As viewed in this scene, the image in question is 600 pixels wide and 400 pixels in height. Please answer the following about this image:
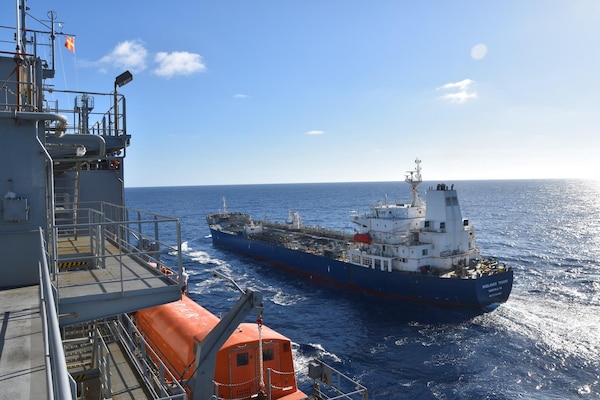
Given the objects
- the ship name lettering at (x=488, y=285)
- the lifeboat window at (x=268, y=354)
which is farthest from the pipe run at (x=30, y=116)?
the ship name lettering at (x=488, y=285)

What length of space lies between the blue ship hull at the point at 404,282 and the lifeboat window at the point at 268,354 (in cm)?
2187

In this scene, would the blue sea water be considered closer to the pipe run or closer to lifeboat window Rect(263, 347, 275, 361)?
lifeboat window Rect(263, 347, 275, 361)

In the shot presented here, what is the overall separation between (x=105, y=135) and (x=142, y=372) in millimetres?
8234

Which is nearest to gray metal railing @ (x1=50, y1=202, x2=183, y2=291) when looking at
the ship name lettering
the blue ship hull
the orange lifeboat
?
the orange lifeboat

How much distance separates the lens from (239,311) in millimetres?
8945

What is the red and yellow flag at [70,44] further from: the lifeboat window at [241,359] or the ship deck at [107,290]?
the lifeboat window at [241,359]

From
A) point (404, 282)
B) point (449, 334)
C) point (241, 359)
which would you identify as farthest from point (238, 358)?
point (404, 282)

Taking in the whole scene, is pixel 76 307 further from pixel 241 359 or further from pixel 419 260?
pixel 419 260

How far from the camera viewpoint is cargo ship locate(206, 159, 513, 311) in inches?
1238

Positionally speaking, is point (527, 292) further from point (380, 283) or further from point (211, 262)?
point (211, 262)

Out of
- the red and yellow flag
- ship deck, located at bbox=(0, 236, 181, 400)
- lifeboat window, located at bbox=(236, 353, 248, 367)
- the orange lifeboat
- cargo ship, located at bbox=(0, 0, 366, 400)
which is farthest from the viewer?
the red and yellow flag

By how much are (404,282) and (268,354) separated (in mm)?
23110

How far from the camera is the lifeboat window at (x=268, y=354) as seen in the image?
1277cm

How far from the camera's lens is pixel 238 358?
12.4m
